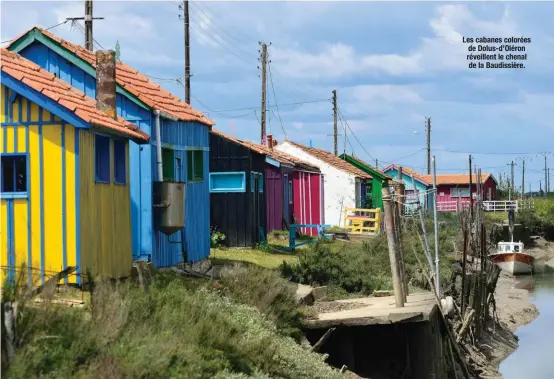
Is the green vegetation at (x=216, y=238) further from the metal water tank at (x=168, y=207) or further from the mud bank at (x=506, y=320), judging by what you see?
the metal water tank at (x=168, y=207)

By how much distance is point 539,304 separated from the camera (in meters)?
36.1

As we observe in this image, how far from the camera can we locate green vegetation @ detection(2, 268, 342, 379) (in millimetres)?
7676

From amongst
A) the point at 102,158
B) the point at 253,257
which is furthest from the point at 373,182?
the point at 102,158

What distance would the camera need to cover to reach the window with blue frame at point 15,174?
12430 mm

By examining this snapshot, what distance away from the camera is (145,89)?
18250 millimetres

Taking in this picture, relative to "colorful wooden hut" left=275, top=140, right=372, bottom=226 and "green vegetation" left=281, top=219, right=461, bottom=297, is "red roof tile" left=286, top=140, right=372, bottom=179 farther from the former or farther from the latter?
"green vegetation" left=281, top=219, right=461, bottom=297

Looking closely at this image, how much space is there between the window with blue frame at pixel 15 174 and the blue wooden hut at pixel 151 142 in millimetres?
3839

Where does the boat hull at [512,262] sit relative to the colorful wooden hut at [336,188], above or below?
below

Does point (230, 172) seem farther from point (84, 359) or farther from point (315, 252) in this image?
point (84, 359)

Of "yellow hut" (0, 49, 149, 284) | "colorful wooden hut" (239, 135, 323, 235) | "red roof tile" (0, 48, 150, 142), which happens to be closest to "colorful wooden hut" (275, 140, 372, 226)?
"colorful wooden hut" (239, 135, 323, 235)

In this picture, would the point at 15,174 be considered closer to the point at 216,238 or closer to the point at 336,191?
the point at 216,238

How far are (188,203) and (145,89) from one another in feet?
8.44

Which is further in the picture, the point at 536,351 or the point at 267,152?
the point at 267,152

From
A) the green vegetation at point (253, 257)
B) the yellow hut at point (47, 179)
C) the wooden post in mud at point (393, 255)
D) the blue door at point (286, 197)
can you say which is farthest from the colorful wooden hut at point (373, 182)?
the yellow hut at point (47, 179)
